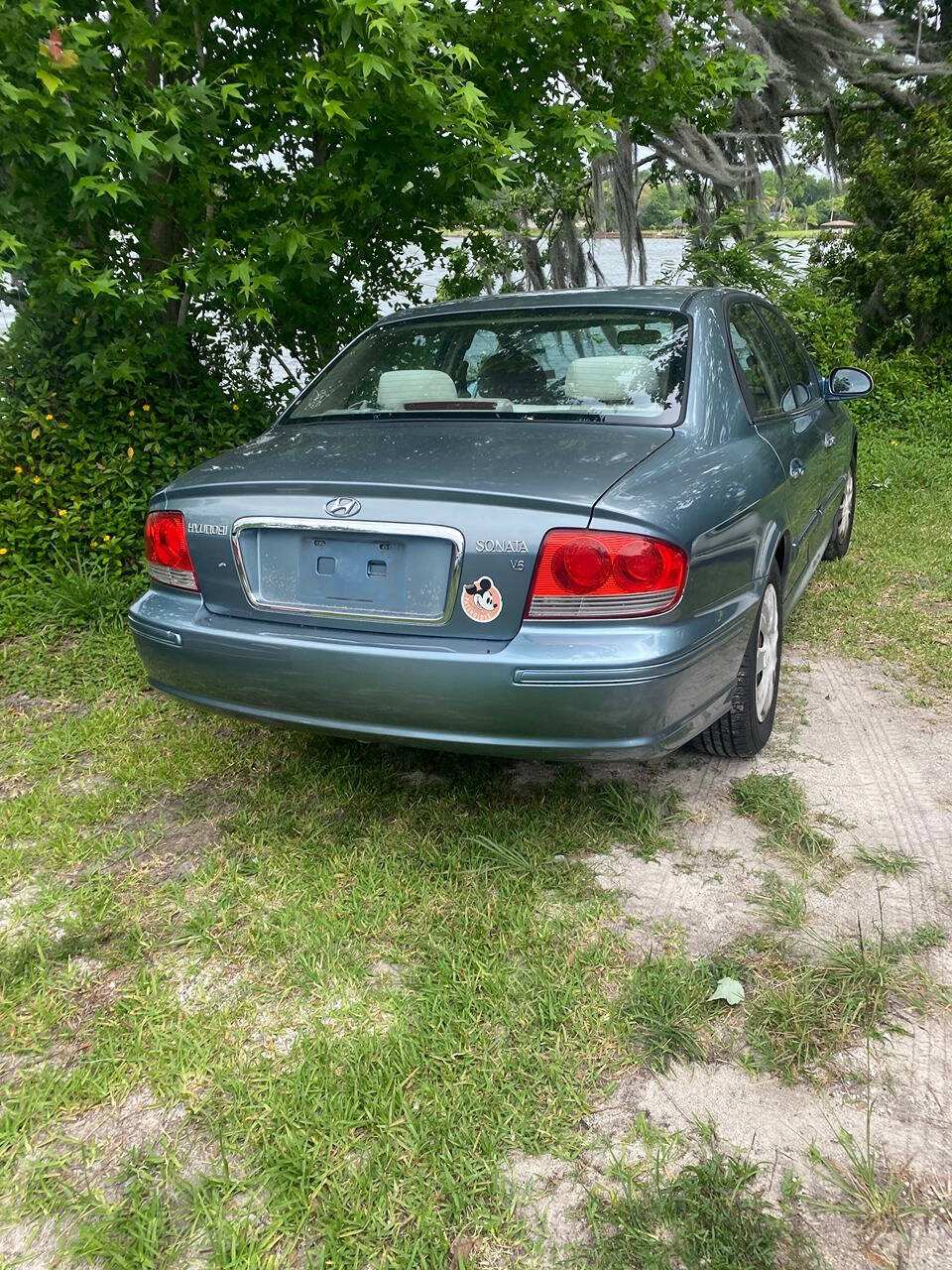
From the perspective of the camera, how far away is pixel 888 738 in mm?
3488

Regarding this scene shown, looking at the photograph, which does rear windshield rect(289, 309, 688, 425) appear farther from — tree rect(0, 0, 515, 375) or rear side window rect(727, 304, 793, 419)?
tree rect(0, 0, 515, 375)

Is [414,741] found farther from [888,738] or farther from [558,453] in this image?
[888,738]

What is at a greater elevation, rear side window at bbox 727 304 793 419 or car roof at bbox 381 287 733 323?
car roof at bbox 381 287 733 323

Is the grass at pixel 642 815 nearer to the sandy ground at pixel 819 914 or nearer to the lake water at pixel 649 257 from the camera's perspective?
the sandy ground at pixel 819 914

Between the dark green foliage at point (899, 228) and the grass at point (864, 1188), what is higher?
the dark green foliage at point (899, 228)

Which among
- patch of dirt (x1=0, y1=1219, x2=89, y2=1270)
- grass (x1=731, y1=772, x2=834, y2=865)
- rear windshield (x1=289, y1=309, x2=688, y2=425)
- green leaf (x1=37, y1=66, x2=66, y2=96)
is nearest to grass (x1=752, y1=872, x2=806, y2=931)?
grass (x1=731, y1=772, x2=834, y2=865)

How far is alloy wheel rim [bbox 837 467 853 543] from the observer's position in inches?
221

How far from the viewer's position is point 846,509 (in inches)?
225

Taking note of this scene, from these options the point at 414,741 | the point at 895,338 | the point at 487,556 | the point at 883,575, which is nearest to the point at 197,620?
the point at 414,741

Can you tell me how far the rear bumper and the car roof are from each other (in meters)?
1.15

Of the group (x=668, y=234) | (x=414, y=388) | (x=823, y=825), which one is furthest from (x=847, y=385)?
(x=668, y=234)

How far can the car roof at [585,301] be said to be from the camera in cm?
323

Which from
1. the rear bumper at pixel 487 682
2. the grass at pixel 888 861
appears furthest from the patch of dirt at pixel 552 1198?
the grass at pixel 888 861

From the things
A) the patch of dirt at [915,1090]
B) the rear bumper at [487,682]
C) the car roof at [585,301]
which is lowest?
the patch of dirt at [915,1090]
